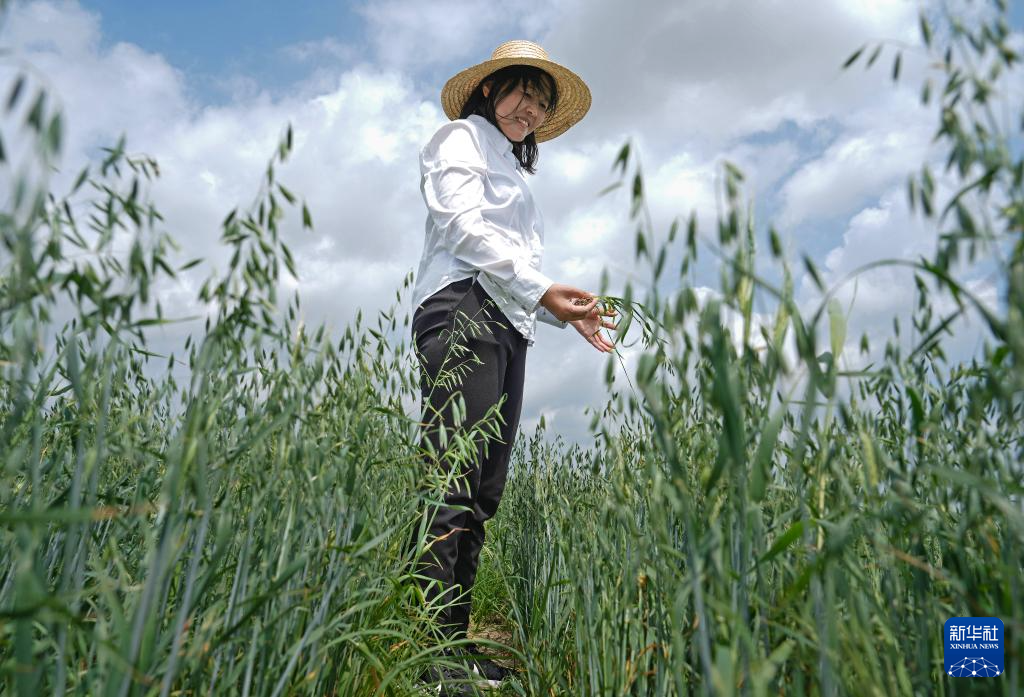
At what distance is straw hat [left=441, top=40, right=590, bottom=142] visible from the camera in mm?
3070

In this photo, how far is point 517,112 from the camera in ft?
9.98

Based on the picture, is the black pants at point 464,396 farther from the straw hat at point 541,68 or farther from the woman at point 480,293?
the straw hat at point 541,68

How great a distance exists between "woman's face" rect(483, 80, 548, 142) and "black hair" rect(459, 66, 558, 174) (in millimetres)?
19

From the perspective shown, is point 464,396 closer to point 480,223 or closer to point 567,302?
point 567,302

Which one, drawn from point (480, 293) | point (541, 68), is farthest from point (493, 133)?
point (480, 293)

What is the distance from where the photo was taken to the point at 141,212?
42.2 inches

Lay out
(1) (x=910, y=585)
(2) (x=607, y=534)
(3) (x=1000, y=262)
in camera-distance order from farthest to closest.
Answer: (2) (x=607, y=534), (1) (x=910, y=585), (3) (x=1000, y=262)

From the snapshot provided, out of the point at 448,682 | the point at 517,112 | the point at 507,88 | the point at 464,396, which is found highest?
the point at 507,88

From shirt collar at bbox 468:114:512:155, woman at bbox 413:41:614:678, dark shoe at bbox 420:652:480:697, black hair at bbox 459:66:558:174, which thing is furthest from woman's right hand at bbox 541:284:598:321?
dark shoe at bbox 420:652:480:697

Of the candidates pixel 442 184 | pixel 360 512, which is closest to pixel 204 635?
pixel 360 512

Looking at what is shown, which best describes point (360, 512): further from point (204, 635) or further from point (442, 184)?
point (442, 184)

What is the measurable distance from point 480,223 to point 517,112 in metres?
0.73

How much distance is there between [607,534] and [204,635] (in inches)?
38.4

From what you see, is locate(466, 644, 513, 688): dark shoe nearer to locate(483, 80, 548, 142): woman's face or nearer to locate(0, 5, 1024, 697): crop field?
locate(0, 5, 1024, 697): crop field
